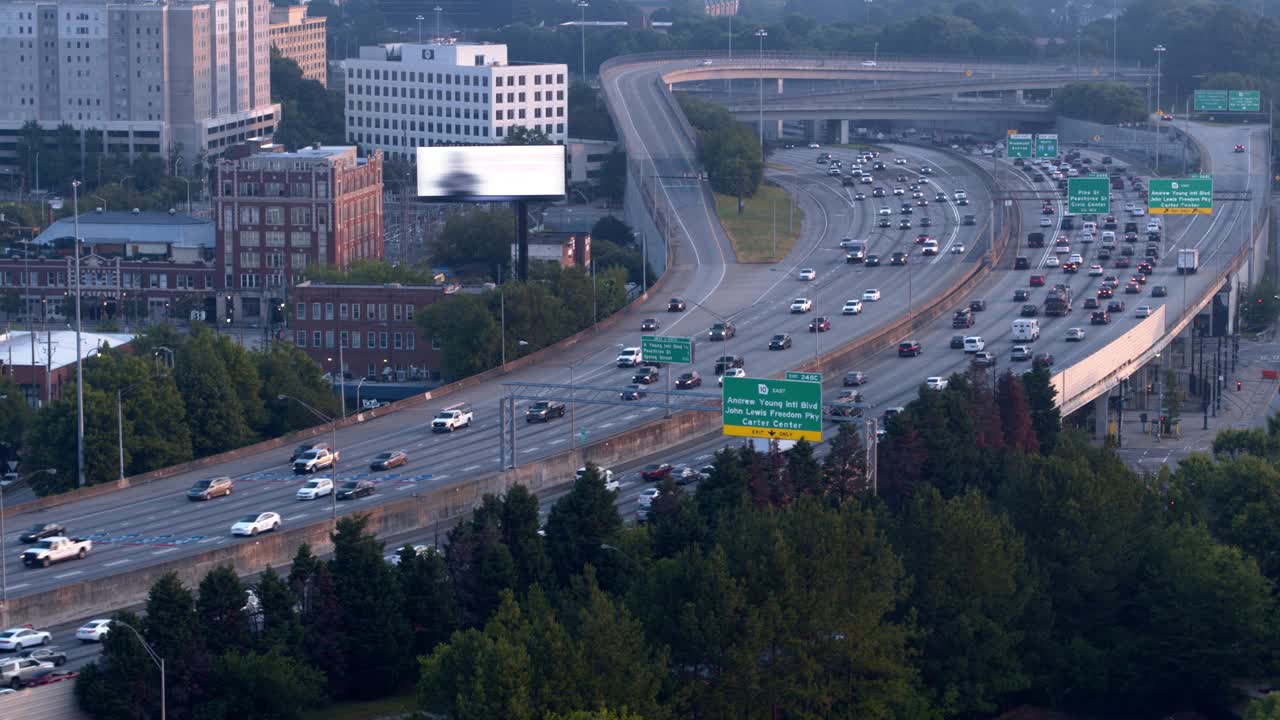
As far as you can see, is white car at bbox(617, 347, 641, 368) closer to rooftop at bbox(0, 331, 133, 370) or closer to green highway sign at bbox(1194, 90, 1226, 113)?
rooftop at bbox(0, 331, 133, 370)

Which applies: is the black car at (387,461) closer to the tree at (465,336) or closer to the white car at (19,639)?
the white car at (19,639)

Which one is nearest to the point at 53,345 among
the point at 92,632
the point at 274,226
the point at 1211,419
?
the point at 274,226

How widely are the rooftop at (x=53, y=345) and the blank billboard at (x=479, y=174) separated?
1228 cm

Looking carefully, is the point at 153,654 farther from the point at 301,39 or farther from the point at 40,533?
the point at 301,39

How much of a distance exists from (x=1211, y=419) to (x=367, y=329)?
95.2 feet

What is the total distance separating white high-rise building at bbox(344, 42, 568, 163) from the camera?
124 metres

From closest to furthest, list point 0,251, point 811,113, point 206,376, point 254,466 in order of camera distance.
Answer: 1. point 254,466
2. point 206,376
3. point 0,251
4. point 811,113

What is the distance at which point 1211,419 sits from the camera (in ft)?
229

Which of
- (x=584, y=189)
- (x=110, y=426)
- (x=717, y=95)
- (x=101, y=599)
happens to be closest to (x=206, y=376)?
(x=110, y=426)

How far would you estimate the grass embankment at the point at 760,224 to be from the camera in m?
89.7

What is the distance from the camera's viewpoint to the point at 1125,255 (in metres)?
89.1

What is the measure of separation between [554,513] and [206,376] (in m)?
17.6

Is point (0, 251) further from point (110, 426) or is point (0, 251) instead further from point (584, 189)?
point (110, 426)

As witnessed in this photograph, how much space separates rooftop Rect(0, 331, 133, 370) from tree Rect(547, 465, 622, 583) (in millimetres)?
28758
